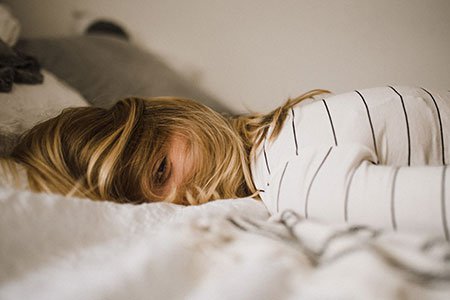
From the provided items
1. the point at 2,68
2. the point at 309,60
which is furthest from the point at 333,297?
the point at 309,60

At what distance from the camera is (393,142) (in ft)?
1.81

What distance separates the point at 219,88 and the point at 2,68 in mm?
944

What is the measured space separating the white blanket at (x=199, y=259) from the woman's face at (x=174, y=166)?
9.4 inches

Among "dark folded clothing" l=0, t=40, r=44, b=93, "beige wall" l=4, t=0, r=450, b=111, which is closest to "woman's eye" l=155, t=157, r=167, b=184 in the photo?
"dark folded clothing" l=0, t=40, r=44, b=93

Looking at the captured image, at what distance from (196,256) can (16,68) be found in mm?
904

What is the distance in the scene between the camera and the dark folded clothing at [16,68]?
33.9 inches

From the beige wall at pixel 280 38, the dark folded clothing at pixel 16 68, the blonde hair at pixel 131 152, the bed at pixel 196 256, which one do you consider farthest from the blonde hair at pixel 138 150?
the beige wall at pixel 280 38

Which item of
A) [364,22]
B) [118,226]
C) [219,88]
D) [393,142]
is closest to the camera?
[118,226]

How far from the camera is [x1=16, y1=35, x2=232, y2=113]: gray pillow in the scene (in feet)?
3.82

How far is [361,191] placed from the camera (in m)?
0.42

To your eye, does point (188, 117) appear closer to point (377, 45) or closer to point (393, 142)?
point (393, 142)

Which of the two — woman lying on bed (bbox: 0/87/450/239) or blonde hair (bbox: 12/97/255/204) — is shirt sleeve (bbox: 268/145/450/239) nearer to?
woman lying on bed (bbox: 0/87/450/239)

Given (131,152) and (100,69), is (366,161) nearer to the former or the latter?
(131,152)

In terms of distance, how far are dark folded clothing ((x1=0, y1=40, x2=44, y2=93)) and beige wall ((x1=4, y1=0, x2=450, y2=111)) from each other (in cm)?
74
